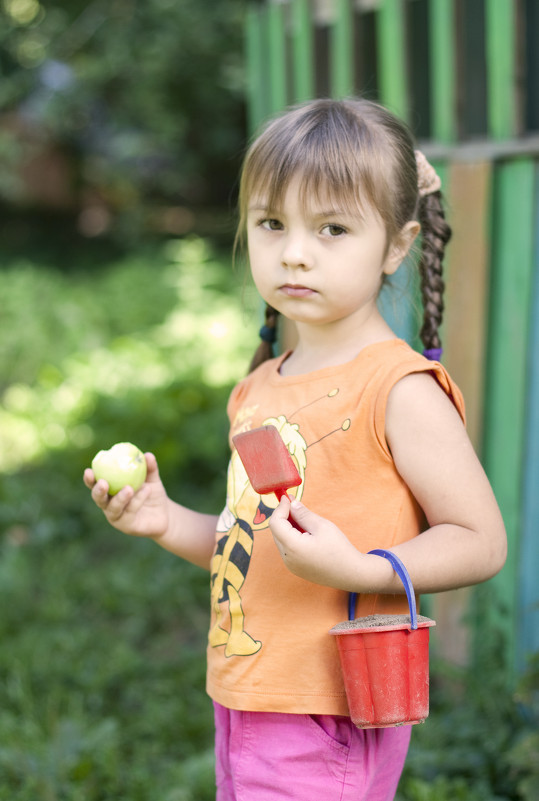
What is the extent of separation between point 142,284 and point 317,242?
26.3 feet

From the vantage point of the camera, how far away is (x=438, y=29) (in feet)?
8.86

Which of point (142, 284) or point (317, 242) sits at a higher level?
point (317, 242)

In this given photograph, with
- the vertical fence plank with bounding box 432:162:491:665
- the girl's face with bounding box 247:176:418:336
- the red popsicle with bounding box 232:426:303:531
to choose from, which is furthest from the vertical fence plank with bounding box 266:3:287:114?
the red popsicle with bounding box 232:426:303:531

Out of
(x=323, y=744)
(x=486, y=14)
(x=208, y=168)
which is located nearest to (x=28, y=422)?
(x=486, y=14)

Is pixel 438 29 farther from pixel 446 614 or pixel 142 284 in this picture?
pixel 142 284

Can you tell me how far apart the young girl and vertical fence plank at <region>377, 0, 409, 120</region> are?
1.50m

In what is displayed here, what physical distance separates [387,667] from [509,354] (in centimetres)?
143

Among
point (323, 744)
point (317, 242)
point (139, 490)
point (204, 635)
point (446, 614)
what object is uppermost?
point (317, 242)

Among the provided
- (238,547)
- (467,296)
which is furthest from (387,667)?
(467,296)

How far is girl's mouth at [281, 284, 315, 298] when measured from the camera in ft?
4.71

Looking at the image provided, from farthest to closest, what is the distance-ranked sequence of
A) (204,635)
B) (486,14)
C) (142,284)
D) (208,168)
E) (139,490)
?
(208,168), (142,284), (204,635), (486,14), (139,490)

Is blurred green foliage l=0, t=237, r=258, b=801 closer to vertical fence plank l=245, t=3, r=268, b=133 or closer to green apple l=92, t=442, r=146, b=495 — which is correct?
green apple l=92, t=442, r=146, b=495

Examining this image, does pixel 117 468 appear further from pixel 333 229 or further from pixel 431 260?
pixel 431 260

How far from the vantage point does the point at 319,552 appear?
50.0 inches
